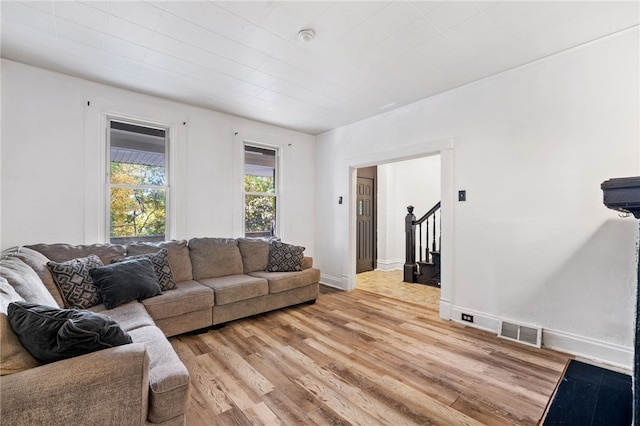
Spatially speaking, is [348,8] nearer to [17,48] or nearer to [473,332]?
[17,48]

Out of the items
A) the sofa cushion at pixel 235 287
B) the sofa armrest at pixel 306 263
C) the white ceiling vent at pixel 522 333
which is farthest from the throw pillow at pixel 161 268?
the white ceiling vent at pixel 522 333

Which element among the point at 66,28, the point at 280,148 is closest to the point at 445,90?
the point at 280,148

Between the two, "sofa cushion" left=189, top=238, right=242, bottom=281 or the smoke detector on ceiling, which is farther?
"sofa cushion" left=189, top=238, right=242, bottom=281

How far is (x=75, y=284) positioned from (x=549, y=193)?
169 inches

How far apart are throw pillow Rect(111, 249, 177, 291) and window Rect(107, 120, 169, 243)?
70 cm

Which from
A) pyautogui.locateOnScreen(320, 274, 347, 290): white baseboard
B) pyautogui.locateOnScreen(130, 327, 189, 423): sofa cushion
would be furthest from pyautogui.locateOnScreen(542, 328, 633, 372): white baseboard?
pyautogui.locateOnScreen(130, 327, 189, 423): sofa cushion

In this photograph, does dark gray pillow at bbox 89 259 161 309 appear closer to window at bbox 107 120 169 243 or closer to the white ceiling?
window at bbox 107 120 169 243

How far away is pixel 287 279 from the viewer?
363cm

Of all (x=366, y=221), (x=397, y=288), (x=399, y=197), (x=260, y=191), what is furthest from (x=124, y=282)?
(x=399, y=197)

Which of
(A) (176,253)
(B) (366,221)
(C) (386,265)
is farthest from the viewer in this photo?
(C) (386,265)

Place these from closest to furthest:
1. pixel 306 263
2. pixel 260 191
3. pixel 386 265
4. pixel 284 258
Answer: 1. pixel 284 258
2. pixel 306 263
3. pixel 260 191
4. pixel 386 265

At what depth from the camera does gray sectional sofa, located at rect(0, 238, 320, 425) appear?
40.8 inches

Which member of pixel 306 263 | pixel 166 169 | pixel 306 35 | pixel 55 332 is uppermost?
pixel 306 35

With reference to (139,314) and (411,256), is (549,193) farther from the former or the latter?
(139,314)
